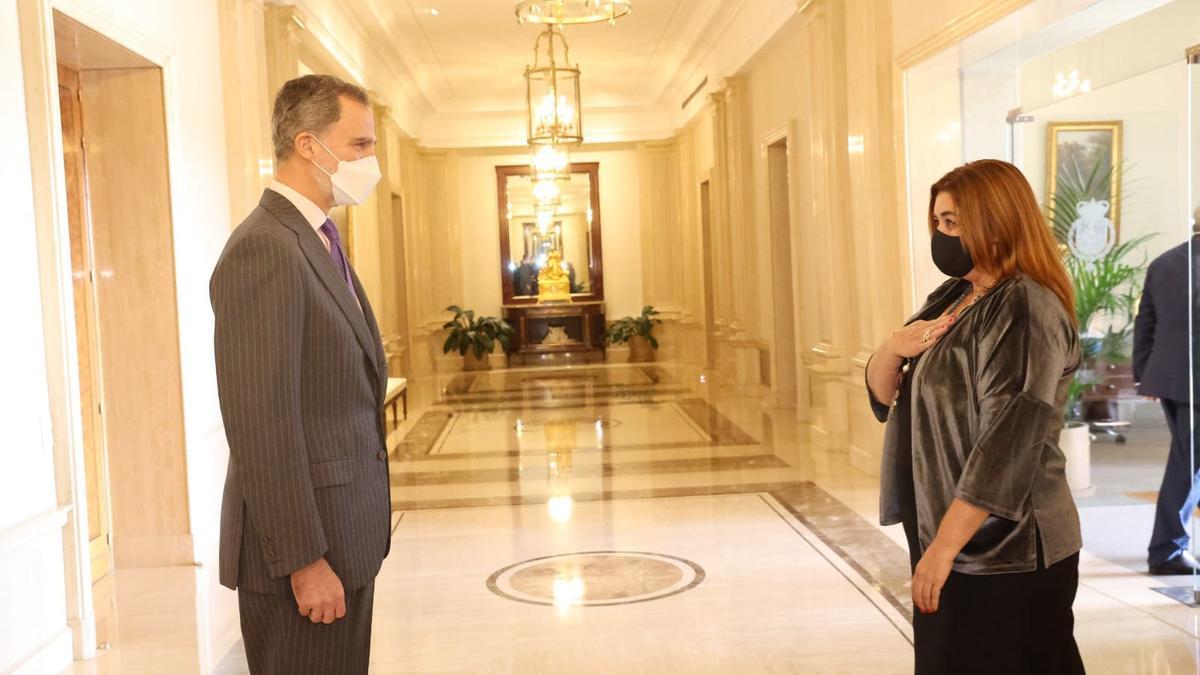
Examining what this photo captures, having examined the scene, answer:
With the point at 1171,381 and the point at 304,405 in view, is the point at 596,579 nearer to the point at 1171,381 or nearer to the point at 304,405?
the point at 1171,381

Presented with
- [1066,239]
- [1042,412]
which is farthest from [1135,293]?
[1042,412]

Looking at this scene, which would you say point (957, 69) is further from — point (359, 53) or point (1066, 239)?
point (359, 53)

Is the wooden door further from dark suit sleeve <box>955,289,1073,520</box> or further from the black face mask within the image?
dark suit sleeve <box>955,289,1073,520</box>

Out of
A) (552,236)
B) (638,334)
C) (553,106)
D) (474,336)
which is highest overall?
(553,106)

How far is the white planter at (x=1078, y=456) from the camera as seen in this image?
5848 mm

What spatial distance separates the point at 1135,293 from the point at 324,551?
4.67 metres

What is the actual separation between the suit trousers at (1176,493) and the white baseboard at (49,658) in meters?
4.52

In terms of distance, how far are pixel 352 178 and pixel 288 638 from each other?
2.92 ft

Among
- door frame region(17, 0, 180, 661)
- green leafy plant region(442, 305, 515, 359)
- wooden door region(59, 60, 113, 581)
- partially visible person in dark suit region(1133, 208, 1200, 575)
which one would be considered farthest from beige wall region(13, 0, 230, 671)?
green leafy plant region(442, 305, 515, 359)

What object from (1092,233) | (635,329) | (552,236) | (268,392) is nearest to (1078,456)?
(1092,233)

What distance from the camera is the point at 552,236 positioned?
1903cm

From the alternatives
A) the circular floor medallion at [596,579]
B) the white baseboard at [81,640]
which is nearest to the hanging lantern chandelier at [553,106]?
the circular floor medallion at [596,579]

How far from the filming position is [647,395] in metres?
13.2

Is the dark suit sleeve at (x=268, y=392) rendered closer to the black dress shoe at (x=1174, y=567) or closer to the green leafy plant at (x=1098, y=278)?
the black dress shoe at (x=1174, y=567)
